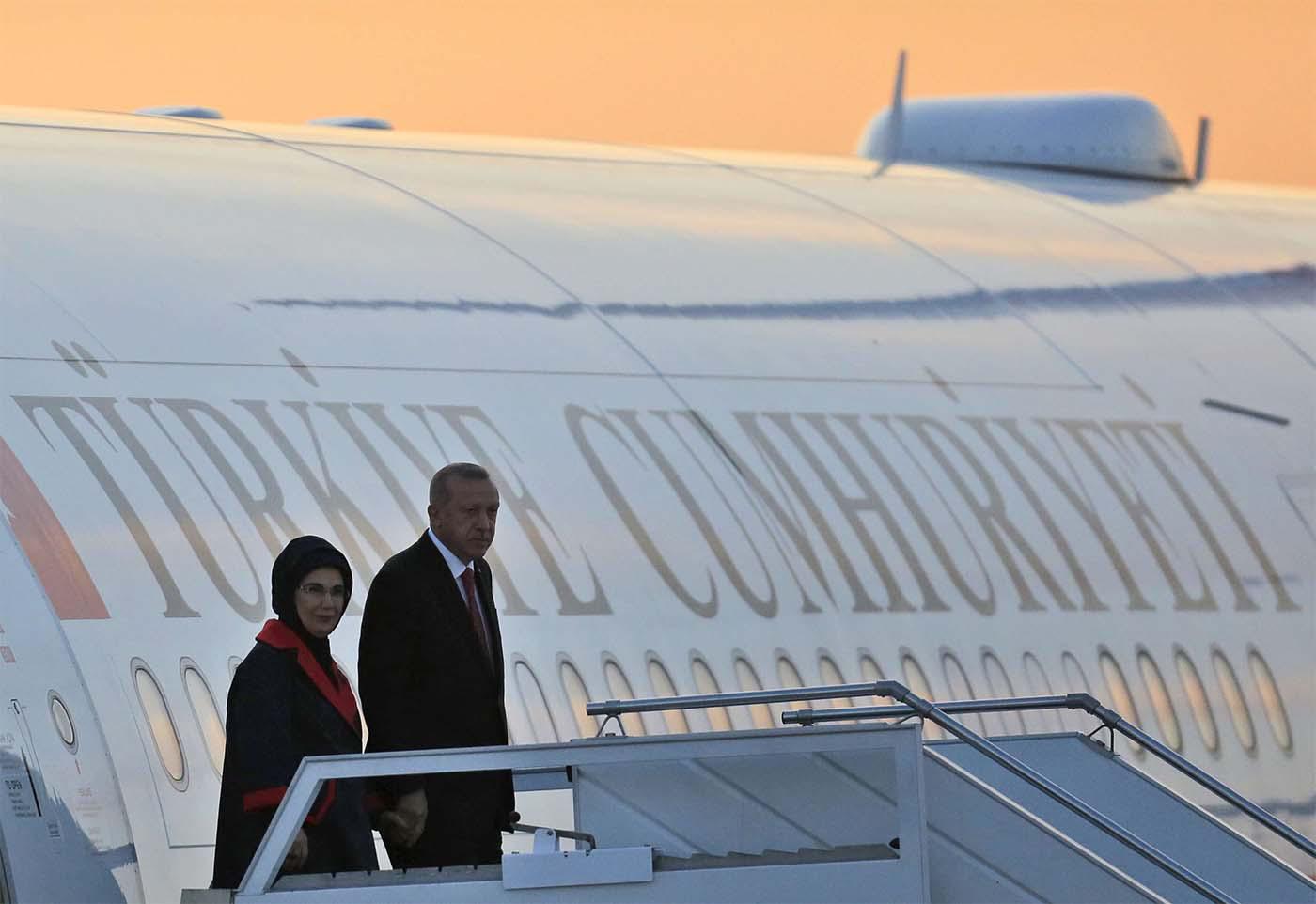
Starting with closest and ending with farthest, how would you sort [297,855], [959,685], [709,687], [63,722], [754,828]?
[297,855] < [754,828] < [63,722] < [709,687] < [959,685]

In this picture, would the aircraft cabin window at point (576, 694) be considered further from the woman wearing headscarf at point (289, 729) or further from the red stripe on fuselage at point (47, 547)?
the woman wearing headscarf at point (289, 729)

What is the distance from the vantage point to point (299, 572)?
7008mm

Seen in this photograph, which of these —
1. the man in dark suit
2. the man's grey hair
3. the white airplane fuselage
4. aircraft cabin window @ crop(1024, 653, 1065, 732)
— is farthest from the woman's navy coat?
aircraft cabin window @ crop(1024, 653, 1065, 732)

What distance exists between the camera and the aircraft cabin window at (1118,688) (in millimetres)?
12953

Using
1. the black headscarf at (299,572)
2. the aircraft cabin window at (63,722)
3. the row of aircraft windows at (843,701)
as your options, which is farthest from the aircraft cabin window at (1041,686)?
the black headscarf at (299,572)

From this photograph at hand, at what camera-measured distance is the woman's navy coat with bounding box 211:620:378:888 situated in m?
6.95

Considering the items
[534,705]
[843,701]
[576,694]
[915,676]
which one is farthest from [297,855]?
[915,676]

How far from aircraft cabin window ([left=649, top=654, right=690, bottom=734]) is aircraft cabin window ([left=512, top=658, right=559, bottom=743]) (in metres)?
0.68

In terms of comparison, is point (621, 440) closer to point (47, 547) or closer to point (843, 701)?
point (843, 701)

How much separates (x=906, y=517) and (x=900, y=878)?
6.08 metres

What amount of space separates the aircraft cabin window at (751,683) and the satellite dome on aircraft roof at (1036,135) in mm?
9472

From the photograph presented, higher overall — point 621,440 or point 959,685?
point 621,440

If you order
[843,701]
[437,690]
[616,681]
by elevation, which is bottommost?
[437,690]

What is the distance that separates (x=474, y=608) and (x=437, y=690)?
0.32 metres
